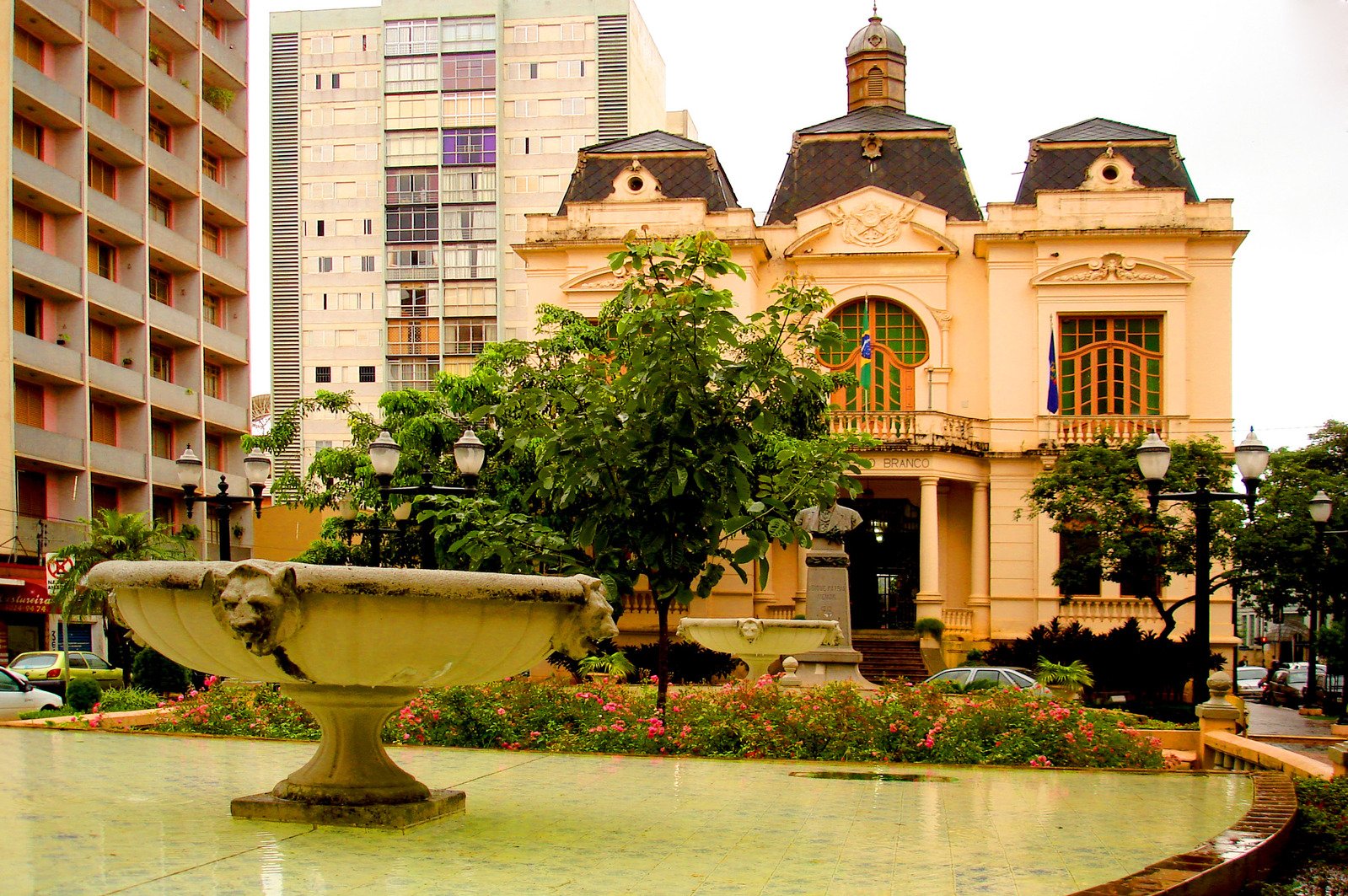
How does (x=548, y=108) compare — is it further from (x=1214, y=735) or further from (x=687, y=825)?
(x=687, y=825)

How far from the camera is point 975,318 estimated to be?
4044 cm

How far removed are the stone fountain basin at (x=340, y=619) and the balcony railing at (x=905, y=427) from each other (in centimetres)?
3081

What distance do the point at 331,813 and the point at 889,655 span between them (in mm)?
30152

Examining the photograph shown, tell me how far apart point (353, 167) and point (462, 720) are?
62398mm

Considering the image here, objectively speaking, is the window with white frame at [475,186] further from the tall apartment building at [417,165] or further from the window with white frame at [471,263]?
the window with white frame at [471,263]

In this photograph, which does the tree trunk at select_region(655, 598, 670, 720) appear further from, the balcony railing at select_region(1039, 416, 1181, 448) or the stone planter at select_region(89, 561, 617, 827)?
the balcony railing at select_region(1039, 416, 1181, 448)

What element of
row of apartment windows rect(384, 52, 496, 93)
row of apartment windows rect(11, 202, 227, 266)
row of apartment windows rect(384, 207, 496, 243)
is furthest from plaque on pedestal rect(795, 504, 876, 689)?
row of apartment windows rect(384, 52, 496, 93)

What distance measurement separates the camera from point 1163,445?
17.8 m

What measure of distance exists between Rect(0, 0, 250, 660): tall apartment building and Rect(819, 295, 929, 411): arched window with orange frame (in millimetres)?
20414

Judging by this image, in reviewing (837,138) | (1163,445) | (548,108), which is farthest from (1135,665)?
(548,108)

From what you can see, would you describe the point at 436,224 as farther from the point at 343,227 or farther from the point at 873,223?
the point at 873,223

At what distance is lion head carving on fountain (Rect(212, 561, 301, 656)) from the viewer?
6074 millimetres

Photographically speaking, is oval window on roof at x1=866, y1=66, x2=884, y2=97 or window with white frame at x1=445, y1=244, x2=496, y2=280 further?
window with white frame at x1=445, y1=244, x2=496, y2=280

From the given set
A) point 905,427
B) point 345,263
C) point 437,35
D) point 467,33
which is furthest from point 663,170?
point 437,35
